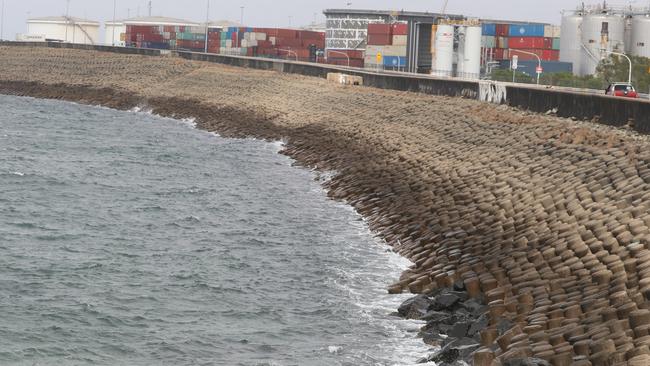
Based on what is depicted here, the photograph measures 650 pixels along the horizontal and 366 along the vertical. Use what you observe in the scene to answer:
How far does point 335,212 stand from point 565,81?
48366 millimetres

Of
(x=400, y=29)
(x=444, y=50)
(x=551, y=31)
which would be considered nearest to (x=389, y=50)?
(x=400, y=29)

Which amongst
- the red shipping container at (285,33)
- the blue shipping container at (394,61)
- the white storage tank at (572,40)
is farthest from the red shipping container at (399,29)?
the red shipping container at (285,33)

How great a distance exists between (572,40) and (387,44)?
23.8 metres

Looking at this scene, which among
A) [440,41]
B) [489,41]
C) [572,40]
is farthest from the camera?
[489,41]

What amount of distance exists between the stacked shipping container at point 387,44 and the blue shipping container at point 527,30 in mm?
12078

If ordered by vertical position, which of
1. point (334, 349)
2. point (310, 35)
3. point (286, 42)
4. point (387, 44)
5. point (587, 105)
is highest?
point (310, 35)

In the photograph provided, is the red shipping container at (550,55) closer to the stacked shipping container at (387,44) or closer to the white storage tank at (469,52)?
the stacked shipping container at (387,44)

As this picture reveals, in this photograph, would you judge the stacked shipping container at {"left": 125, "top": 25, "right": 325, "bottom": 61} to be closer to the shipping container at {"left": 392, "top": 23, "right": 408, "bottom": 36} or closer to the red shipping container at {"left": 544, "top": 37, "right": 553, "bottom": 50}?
the shipping container at {"left": 392, "top": 23, "right": 408, "bottom": 36}

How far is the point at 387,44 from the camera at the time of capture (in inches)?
4855

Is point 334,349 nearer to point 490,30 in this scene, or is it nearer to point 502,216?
point 502,216

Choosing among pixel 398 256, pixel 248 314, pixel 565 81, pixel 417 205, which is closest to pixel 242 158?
pixel 417 205

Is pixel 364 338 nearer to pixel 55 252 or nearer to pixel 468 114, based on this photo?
pixel 55 252

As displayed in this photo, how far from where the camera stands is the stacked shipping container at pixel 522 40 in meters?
123

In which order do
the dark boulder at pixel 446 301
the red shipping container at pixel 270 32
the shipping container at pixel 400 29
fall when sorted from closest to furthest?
the dark boulder at pixel 446 301
the shipping container at pixel 400 29
the red shipping container at pixel 270 32
